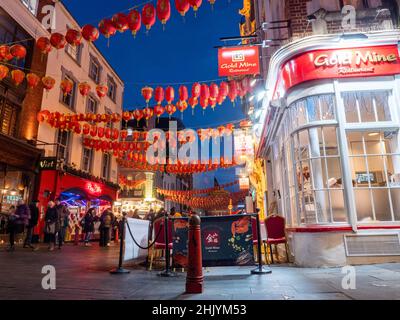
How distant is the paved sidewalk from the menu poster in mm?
325

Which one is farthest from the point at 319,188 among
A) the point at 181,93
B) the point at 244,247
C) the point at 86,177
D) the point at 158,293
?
the point at 86,177

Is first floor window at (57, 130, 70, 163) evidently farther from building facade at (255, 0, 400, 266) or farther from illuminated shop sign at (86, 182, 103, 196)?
building facade at (255, 0, 400, 266)

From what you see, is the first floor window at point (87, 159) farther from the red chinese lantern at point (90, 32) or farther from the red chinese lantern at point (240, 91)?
the red chinese lantern at point (240, 91)

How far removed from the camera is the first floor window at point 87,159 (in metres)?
21.8

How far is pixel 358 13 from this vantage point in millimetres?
8930

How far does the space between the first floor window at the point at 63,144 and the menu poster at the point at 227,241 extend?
15.5 m

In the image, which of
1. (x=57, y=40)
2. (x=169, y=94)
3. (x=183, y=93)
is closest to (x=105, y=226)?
(x=169, y=94)

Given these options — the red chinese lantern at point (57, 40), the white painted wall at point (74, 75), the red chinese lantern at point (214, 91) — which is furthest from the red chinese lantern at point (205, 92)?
the white painted wall at point (74, 75)

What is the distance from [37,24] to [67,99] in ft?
15.5

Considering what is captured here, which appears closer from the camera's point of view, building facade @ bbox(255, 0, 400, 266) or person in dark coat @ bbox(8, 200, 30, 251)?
building facade @ bbox(255, 0, 400, 266)

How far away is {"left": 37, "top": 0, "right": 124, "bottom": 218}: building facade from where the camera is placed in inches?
677

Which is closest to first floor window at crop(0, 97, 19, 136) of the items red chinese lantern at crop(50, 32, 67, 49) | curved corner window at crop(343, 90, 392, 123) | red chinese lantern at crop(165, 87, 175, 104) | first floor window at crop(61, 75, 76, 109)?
first floor window at crop(61, 75, 76, 109)

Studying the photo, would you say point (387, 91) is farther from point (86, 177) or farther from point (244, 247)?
point (86, 177)

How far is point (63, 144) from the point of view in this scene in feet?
64.0
